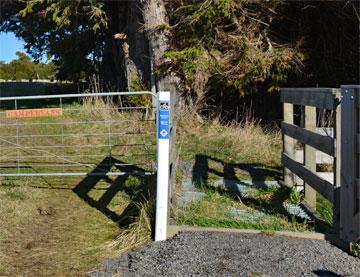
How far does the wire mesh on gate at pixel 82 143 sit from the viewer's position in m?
8.23

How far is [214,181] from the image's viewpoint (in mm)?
8047

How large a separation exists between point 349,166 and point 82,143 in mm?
7797

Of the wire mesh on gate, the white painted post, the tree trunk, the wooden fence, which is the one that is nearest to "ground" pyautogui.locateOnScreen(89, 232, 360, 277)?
the white painted post

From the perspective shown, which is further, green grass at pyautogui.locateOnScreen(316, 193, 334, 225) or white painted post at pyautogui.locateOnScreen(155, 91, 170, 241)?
green grass at pyautogui.locateOnScreen(316, 193, 334, 225)

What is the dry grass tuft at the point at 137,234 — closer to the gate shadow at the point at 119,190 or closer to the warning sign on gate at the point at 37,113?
the gate shadow at the point at 119,190

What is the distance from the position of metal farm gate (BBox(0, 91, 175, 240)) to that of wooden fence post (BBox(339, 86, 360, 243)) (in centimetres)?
173

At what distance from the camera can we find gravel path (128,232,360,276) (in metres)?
4.58

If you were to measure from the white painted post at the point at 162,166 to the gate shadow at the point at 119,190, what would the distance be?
83 centimetres

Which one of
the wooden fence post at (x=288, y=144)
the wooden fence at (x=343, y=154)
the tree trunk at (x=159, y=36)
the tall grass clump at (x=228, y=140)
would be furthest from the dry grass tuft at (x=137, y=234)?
the tree trunk at (x=159, y=36)

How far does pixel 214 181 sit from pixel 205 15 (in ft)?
15.6

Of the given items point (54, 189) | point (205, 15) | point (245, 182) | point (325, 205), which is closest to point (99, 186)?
point (54, 189)

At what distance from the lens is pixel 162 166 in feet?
17.7

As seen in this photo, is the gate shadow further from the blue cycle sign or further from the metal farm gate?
the blue cycle sign

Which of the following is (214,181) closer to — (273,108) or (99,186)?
(99,186)
